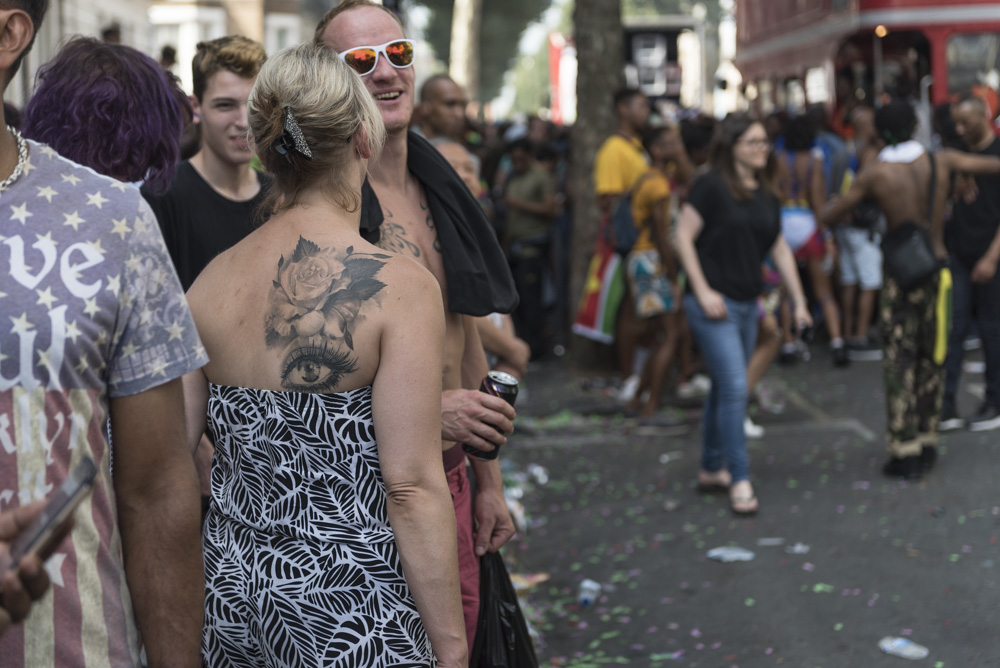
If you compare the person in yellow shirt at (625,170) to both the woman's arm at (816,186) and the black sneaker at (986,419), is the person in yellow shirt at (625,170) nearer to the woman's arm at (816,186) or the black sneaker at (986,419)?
the woman's arm at (816,186)

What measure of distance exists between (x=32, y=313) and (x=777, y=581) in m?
4.26

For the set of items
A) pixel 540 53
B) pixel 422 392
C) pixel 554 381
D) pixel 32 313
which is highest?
pixel 540 53

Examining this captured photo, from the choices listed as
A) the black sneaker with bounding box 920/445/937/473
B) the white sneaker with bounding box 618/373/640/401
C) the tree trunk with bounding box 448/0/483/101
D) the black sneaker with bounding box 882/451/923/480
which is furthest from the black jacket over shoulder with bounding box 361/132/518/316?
the tree trunk with bounding box 448/0/483/101

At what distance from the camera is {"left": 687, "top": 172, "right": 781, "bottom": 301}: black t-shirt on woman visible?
627 cm

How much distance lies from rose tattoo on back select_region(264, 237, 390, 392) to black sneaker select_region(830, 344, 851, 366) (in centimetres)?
856

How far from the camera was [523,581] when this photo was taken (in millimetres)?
5410

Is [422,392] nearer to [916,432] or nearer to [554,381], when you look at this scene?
[916,432]

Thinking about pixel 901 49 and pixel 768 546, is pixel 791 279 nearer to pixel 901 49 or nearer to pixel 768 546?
pixel 768 546

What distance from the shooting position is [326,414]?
7.23 ft

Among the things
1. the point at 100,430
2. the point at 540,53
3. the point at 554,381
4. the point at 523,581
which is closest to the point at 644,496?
the point at 523,581

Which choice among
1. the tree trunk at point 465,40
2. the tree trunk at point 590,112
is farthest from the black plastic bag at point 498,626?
the tree trunk at point 465,40

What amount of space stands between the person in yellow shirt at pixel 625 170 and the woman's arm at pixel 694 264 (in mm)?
2605

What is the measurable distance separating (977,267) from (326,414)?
6.63 metres

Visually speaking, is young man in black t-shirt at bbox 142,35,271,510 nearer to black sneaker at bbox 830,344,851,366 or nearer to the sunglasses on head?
the sunglasses on head
